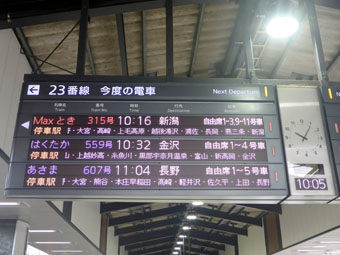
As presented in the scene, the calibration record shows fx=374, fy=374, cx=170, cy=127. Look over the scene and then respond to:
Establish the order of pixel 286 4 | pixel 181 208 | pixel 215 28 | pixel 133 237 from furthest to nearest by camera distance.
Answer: pixel 133 237 < pixel 181 208 < pixel 215 28 < pixel 286 4

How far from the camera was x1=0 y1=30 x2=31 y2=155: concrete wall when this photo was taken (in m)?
4.50

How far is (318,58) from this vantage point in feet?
14.1

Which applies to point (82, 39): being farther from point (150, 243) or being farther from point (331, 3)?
point (150, 243)

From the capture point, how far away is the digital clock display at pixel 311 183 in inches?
134

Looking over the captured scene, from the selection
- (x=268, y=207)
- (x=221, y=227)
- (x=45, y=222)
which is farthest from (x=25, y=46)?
(x=221, y=227)

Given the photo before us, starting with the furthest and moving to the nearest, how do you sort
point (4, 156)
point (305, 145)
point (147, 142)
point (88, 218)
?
point (88, 218)
point (4, 156)
point (305, 145)
point (147, 142)

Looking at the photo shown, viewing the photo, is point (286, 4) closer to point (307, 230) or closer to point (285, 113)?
point (285, 113)

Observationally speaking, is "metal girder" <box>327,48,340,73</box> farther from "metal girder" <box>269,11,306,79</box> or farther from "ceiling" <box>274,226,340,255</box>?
"ceiling" <box>274,226,340,255</box>

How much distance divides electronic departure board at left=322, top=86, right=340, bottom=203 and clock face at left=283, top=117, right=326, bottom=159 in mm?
105

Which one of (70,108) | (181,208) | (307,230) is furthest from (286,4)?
(181,208)

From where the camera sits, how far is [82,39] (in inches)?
164

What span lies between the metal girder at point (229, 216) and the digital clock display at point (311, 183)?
13450 mm

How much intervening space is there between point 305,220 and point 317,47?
8.60 metres

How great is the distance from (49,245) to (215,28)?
8666mm
